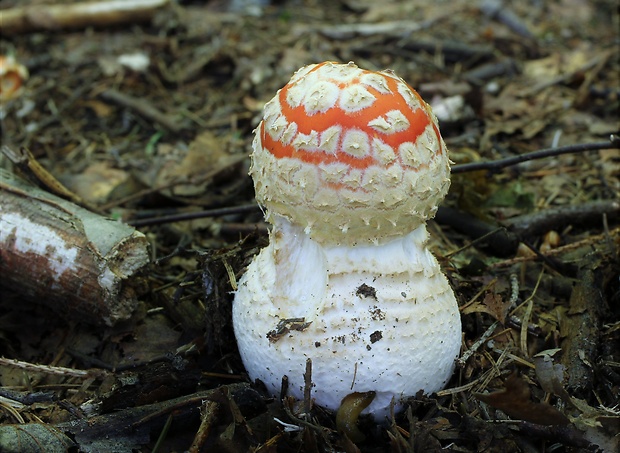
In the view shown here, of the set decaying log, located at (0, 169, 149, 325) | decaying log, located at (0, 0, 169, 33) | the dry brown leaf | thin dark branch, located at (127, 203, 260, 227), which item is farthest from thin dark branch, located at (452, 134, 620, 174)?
decaying log, located at (0, 0, 169, 33)

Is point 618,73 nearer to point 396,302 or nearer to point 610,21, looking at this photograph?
point 610,21

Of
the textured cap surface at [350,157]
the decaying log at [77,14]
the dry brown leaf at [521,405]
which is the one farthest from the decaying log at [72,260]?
the decaying log at [77,14]

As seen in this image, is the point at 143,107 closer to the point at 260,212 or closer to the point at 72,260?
the point at 260,212

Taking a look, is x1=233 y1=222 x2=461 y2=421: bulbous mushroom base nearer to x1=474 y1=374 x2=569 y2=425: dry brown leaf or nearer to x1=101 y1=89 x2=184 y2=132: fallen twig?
x1=474 y1=374 x2=569 y2=425: dry brown leaf

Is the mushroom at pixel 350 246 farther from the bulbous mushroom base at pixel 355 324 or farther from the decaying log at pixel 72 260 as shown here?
the decaying log at pixel 72 260

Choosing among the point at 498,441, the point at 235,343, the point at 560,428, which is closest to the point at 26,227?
the point at 235,343

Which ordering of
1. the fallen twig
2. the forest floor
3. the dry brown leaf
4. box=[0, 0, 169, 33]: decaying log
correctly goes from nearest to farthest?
the dry brown leaf < the forest floor < the fallen twig < box=[0, 0, 169, 33]: decaying log
